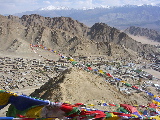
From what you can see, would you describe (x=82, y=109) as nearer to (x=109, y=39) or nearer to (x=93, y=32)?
(x=109, y=39)

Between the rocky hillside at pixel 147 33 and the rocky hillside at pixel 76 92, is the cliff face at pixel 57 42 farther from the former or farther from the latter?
the rocky hillside at pixel 147 33

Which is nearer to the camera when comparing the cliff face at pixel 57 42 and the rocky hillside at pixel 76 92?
the rocky hillside at pixel 76 92

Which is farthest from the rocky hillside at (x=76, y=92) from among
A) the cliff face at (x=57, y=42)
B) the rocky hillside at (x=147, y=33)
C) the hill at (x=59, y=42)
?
the rocky hillside at (x=147, y=33)

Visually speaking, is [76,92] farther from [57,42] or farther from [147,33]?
[147,33]

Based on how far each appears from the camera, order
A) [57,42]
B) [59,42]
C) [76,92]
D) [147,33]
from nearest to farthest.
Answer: [76,92]
[57,42]
[59,42]
[147,33]

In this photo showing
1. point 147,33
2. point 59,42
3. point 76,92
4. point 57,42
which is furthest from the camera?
point 147,33

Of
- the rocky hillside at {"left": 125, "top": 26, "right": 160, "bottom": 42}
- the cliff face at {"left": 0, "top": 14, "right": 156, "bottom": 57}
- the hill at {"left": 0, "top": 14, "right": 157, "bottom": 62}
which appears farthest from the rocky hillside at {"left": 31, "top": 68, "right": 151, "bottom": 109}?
the rocky hillside at {"left": 125, "top": 26, "right": 160, "bottom": 42}

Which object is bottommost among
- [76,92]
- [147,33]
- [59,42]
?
[76,92]

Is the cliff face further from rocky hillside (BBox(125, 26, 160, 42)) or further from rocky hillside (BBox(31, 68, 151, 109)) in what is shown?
rocky hillside (BBox(125, 26, 160, 42))

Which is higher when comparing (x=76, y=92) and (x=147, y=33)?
(x=147, y=33)

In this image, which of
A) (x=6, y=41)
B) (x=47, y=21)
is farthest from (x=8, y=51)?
(x=47, y=21)

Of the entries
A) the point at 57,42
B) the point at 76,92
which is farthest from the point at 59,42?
the point at 76,92
